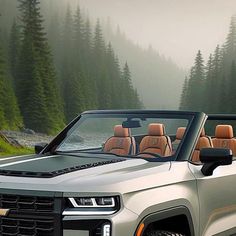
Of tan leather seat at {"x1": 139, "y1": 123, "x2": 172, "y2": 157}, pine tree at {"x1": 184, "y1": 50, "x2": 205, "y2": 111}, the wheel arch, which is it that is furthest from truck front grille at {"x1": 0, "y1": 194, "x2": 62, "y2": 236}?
pine tree at {"x1": 184, "y1": 50, "x2": 205, "y2": 111}

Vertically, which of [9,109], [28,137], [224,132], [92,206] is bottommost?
[28,137]

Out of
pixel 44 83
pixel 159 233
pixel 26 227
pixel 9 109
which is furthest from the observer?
pixel 44 83

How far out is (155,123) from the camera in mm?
5492

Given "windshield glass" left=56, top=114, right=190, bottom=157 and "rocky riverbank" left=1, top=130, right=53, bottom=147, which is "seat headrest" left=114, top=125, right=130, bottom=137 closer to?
"windshield glass" left=56, top=114, right=190, bottom=157

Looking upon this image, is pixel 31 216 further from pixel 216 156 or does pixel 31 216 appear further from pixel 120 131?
pixel 120 131

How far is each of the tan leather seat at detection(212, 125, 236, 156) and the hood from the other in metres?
1.85

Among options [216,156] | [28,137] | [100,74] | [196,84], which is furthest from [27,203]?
[100,74]

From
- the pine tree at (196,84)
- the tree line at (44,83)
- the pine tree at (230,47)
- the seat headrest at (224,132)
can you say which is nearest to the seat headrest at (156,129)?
the seat headrest at (224,132)

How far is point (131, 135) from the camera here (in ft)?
18.5

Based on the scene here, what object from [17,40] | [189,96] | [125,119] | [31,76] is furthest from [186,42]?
[125,119]

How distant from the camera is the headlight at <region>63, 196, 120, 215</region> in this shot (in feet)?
12.3

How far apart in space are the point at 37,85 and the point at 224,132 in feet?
210

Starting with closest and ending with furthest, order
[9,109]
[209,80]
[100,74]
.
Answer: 1. [9,109]
2. [209,80]
3. [100,74]

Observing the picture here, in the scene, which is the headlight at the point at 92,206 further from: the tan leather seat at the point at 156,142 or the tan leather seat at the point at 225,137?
the tan leather seat at the point at 225,137
